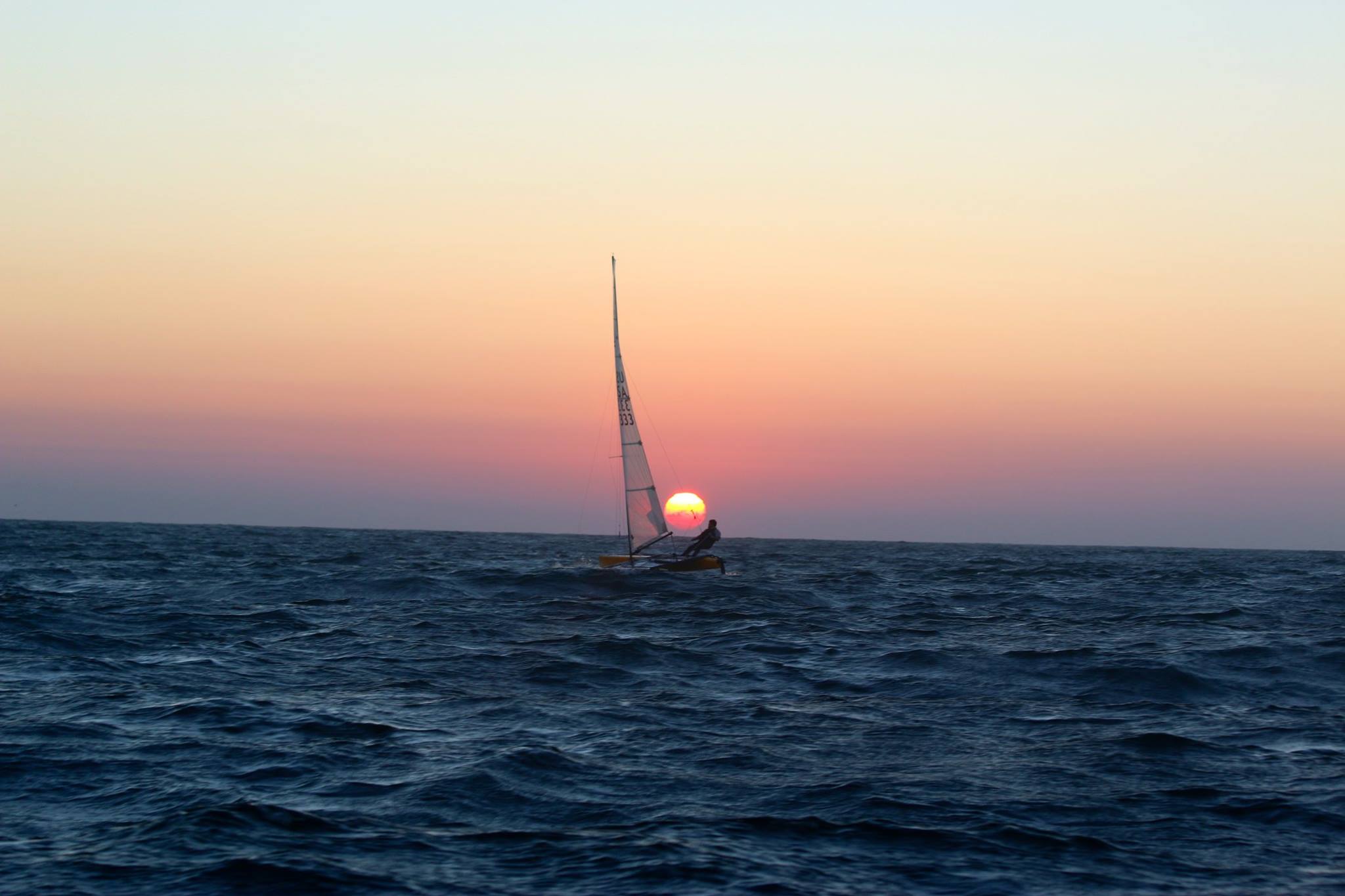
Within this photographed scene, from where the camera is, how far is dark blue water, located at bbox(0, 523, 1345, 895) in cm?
971

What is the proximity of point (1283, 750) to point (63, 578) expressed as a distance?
39317mm

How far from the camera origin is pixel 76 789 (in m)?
11.9

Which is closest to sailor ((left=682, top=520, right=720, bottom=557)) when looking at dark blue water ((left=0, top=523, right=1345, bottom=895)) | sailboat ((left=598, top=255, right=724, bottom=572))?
sailboat ((left=598, top=255, right=724, bottom=572))

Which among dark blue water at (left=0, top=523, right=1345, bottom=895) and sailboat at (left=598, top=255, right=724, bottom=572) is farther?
sailboat at (left=598, top=255, right=724, bottom=572)

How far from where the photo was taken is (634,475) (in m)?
48.4

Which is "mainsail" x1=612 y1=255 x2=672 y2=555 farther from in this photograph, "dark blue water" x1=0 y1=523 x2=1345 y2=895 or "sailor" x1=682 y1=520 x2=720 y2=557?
"dark blue water" x1=0 y1=523 x2=1345 y2=895

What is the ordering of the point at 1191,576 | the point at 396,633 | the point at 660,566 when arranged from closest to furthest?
the point at 396,633 → the point at 660,566 → the point at 1191,576

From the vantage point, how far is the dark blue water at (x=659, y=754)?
382 inches

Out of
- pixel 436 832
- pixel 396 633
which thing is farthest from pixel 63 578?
pixel 436 832

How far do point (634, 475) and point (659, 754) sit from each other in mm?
34666

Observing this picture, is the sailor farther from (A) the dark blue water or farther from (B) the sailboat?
(A) the dark blue water

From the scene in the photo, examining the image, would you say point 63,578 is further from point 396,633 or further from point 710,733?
point 710,733

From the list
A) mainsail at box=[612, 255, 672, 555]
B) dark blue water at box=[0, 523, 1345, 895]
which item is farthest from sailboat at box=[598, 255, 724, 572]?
dark blue water at box=[0, 523, 1345, 895]

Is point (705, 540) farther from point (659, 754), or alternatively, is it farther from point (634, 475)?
point (659, 754)
